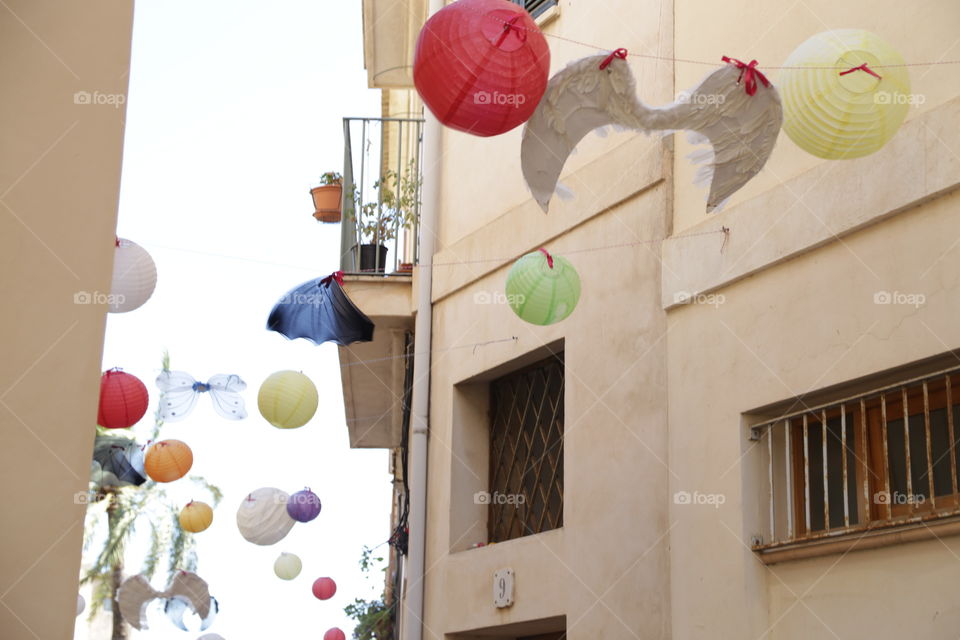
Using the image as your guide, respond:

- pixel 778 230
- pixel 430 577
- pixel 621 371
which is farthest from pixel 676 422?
pixel 430 577

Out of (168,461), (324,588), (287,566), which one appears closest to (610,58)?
(168,461)

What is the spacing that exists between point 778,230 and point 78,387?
4089 mm

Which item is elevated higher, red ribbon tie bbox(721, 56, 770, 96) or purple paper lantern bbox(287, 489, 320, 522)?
red ribbon tie bbox(721, 56, 770, 96)

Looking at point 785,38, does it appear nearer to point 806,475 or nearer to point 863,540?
point 806,475

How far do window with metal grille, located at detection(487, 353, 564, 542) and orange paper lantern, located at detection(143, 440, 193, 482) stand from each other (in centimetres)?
366

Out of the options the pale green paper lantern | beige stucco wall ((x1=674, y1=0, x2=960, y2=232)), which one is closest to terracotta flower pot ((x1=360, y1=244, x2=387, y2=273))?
the pale green paper lantern

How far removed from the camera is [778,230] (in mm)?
6676

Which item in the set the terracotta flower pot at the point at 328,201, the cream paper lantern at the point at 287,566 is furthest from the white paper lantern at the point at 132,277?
the cream paper lantern at the point at 287,566

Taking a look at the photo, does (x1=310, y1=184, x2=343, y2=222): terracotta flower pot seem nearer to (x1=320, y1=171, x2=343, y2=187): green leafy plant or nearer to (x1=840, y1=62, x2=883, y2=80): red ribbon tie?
(x1=320, y1=171, x2=343, y2=187): green leafy plant

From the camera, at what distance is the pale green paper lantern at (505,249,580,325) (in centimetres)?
729

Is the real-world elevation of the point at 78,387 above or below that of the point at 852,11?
below

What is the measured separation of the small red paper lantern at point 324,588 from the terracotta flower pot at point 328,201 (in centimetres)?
585

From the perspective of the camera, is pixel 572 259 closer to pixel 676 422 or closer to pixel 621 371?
pixel 621 371

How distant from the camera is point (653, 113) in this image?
611 cm
